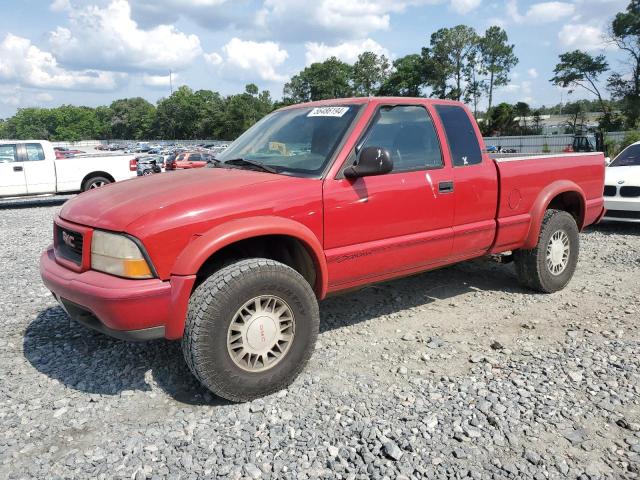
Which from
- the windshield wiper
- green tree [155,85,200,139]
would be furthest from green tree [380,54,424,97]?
the windshield wiper

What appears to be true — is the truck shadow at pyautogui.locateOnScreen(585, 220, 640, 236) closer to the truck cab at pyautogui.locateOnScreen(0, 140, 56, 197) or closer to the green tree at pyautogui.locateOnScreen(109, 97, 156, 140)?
the truck cab at pyautogui.locateOnScreen(0, 140, 56, 197)

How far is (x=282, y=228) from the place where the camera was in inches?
125

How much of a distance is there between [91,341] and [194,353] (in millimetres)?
1654

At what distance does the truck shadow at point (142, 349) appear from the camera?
A: 134 inches

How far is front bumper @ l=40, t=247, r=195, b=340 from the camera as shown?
280 cm

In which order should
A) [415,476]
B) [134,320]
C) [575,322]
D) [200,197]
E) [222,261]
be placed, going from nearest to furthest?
[415,476] < [134,320] < [200,197] < [222,261] < [575,322]

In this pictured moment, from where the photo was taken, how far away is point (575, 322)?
4.40 m

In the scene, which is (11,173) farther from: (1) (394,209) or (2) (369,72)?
(2) (369,72)

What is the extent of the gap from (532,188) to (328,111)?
2.15 m

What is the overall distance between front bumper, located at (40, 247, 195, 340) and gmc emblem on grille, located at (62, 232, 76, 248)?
0.35 m

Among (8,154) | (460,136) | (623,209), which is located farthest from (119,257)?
(8,154)

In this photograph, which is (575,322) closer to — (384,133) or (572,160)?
(572,160)

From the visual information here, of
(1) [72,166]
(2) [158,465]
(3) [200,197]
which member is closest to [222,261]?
(3) [200,197]

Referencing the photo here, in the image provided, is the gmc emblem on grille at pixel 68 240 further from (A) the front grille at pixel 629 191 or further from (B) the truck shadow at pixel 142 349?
(A) the front grille at pixel 629 191
